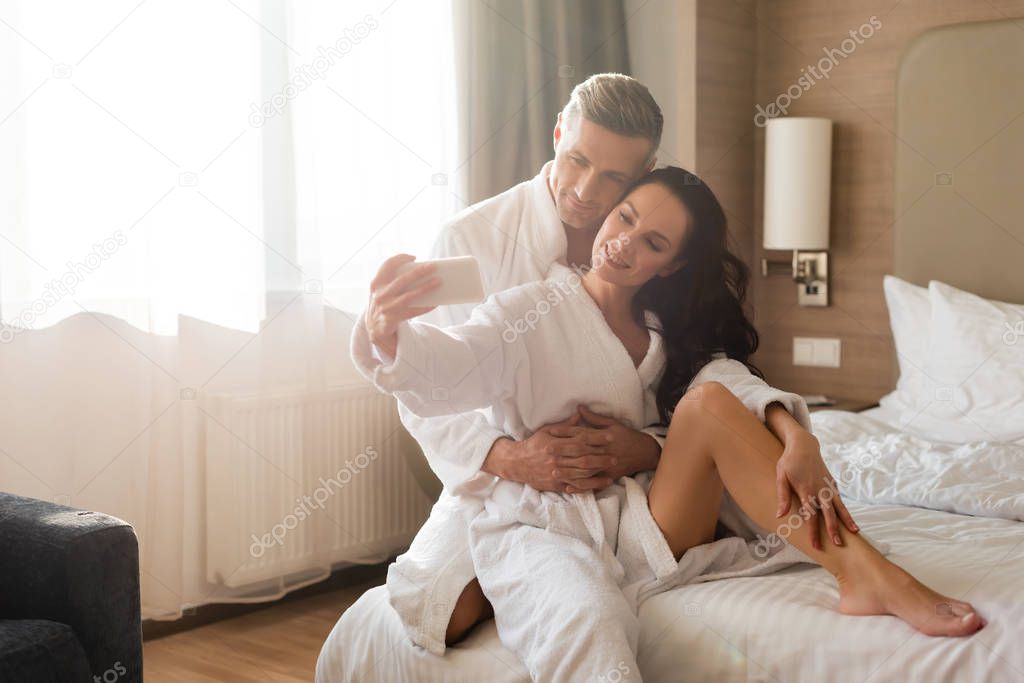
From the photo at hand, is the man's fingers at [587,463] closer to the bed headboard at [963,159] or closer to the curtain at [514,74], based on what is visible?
the curtain at [514,74]

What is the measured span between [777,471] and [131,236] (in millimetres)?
1645

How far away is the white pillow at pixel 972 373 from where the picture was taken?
268cm

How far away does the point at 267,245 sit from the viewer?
284 centimetres

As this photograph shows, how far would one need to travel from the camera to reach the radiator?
2.77 meters

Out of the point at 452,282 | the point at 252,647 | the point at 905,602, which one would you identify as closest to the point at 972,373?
the point at 905,602

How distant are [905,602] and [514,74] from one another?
224cm

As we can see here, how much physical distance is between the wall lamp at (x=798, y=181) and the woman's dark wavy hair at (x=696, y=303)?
55.9 inches

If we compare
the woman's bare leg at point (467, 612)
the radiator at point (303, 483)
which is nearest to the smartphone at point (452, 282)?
the woman's bare leg at point (467, 612)

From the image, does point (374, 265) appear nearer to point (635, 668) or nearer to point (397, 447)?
point (397, 447)

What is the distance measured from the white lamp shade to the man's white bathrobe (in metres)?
1.46

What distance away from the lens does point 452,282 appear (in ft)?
5.14

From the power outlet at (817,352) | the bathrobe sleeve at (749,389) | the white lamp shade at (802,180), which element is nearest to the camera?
the bathrobe sleeve at (749,389)

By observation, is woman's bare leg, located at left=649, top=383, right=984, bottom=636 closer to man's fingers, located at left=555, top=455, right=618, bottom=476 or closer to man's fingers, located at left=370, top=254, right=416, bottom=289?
man's fingers, located at left=555, top=455, right=618, bottom=476

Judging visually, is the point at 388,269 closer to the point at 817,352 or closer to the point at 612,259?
the point at 612,259
